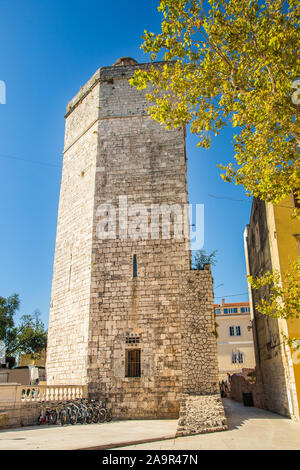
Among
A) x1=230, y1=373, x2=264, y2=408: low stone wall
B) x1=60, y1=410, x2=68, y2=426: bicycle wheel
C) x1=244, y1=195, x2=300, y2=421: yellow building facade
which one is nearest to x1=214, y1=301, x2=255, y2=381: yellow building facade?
x1=230, y1=373, x2=264, y2=408: low stone wall

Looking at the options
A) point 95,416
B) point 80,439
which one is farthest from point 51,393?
point 80,439

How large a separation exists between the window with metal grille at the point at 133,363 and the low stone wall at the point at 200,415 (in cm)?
184

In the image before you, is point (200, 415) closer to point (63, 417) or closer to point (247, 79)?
point (63, 417)

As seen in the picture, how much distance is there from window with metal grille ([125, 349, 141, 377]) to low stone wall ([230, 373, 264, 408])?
8184mm

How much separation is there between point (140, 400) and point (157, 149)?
30.9ft

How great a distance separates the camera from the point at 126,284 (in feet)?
42.7

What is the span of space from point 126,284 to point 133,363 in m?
2.73

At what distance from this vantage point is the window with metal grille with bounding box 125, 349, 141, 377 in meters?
12.0

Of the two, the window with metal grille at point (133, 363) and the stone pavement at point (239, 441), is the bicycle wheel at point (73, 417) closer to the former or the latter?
the window with metal grille at point (133, 363)

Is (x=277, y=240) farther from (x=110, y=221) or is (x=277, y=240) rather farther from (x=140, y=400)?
(x=140, y=400)

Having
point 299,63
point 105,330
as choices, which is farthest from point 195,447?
point 299,63
